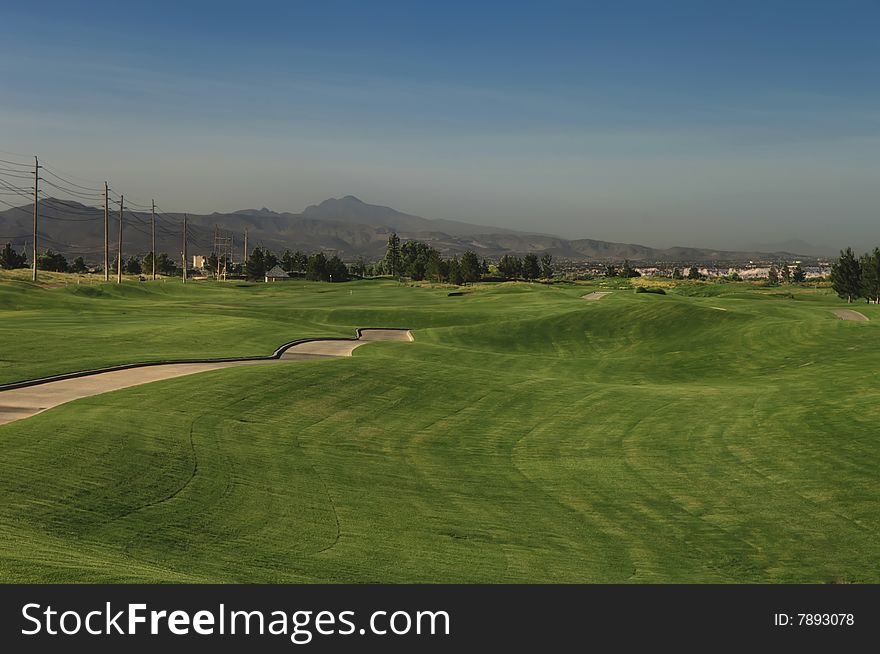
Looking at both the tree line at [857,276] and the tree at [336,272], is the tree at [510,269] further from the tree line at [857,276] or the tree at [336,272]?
the tree line at [857,276]

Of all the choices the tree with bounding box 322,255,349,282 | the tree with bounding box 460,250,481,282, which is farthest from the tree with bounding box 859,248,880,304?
the tree with bounding box 322,255,349,282

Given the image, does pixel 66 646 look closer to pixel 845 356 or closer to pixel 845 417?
pixel 845 417

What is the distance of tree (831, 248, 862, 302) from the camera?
102938mm

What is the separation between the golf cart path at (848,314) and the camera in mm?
62612

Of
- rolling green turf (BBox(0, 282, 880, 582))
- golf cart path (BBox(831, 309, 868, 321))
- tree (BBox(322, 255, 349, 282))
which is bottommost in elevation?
rolling green turf (BBox(0, 282, 880, 582))

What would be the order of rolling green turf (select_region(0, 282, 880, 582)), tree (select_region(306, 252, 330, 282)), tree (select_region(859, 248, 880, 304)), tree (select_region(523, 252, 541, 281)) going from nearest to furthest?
rolling green turf (select_region(0, 282, 880, 582)) → tree (select_region(859, 248, 880, 304)) → tree (select_region(523, 252, 541, 281)) → tree (select_region(306, 252, 330, 282))

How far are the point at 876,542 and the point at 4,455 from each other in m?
18.2

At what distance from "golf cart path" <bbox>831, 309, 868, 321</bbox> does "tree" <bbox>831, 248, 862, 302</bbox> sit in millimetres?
37192

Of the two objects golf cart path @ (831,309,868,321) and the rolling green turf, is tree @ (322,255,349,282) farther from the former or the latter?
the rolling green turf

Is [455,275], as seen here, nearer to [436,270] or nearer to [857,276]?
[436,270]

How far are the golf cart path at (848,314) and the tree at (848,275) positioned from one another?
37192 mm

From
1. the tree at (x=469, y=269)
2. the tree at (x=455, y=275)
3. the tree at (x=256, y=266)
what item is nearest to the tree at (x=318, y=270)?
the tree at (x=256, y=266)

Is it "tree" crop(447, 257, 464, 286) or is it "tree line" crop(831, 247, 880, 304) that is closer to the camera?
"tree line" crop(831, 247, 880, 304)

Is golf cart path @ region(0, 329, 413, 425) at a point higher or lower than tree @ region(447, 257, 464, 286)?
lower
